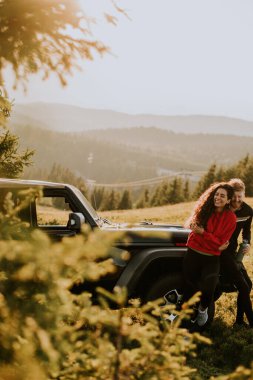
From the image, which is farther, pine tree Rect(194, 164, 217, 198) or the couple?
pine tree Rect(194, 164, 217, 198)

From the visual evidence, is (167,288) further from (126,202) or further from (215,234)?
(126,202)

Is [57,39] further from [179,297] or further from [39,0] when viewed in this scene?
[179,297]

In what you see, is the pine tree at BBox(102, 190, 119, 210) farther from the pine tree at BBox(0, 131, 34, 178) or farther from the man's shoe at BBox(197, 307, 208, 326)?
the man's shoe at BBox(197, 307, 208, 326)

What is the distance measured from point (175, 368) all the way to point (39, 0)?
105 inches

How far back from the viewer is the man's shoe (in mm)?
5707

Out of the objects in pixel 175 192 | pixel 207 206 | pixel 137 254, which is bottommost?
pixel 175 192

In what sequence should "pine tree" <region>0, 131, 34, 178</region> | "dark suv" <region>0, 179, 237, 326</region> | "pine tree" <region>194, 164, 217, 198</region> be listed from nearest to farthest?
1. "dark suv" <region>0, 179, 237, 326</region>
2. "pine tree" <region>0, 131, 34, 178</region>
3. "pine tree" <region>194, 164, 217, 198</region>

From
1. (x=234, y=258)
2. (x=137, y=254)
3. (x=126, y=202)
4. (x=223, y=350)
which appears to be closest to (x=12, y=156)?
(x=137, y=254)

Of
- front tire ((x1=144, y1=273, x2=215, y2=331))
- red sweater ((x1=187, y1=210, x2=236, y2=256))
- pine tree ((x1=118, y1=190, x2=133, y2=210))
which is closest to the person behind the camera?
red sweater ((x1=187, y1=210, x2=236, y2=256))

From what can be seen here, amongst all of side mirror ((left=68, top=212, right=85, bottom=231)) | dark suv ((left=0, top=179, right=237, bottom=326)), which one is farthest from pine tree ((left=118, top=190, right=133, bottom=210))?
side mirror ((left=68, top=212, right=85, bottom=231))

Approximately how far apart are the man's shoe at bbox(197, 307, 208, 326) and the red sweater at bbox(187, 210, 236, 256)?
3.22 ft

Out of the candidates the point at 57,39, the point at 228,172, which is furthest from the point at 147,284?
the point at 228,172

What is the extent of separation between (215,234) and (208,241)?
140mm

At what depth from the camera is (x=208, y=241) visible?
5.38 meters
